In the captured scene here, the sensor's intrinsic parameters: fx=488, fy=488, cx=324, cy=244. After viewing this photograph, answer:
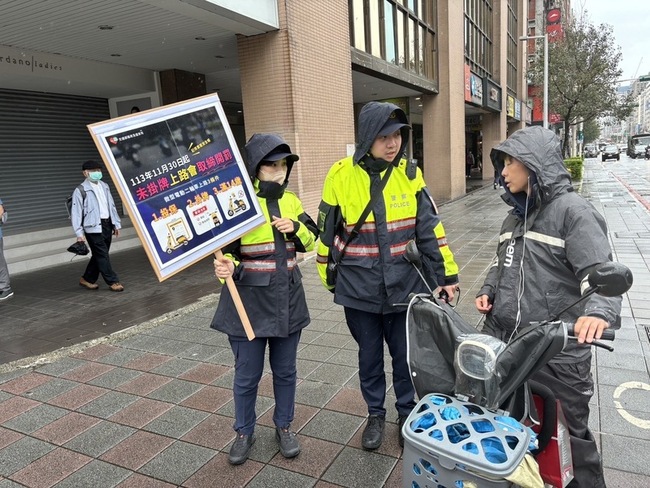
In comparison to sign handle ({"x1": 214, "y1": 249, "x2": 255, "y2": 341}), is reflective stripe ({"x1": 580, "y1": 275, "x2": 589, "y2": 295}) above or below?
above

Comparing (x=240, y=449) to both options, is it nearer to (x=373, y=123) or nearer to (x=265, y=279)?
(x=265, y=279)

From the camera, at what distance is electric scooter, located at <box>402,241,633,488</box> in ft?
5.15

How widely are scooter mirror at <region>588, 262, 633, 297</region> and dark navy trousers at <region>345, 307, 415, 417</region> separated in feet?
4.26

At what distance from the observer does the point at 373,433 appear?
118 inches

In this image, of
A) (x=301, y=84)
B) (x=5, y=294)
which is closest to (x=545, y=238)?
(x=301, y=84)

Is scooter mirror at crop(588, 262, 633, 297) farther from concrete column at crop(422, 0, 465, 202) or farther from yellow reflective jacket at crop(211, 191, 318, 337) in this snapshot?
concrete column at crop(422, 0, 465, 202)

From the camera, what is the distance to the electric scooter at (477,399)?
157 cm

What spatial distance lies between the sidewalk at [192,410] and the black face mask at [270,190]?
5.14ft

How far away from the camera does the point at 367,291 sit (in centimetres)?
281

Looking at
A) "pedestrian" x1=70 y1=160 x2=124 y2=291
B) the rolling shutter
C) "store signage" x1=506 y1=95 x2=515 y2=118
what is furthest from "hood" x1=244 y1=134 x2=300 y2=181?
"store signage" x1=506 y1=95 x2=515 y2=118

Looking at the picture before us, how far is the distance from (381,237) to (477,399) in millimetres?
1226

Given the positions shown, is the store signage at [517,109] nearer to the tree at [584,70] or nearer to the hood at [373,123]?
the tree at [584,70]

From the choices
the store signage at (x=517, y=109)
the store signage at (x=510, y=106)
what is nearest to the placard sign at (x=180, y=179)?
the store signage at (x=510, y=106)

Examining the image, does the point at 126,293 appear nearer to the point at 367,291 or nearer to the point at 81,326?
the point at 81,326
